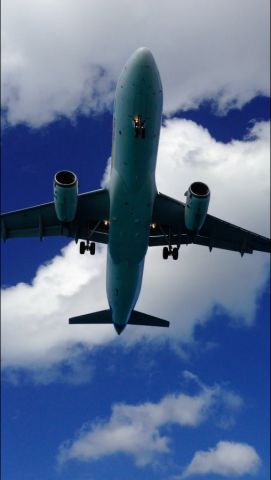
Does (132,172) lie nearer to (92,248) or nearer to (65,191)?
(65,191)

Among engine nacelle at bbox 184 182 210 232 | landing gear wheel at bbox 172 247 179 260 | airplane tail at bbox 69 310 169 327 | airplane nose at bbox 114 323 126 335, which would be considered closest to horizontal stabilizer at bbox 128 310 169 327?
airplane tail at bbox 69 310 169 327

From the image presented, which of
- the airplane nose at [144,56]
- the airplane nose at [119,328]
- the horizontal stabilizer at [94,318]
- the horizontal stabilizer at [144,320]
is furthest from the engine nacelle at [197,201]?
the horizontal stabilizer at [94,318]

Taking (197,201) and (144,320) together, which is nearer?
(197,201)

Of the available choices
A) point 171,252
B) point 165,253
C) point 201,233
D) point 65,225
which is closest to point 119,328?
point 165,253

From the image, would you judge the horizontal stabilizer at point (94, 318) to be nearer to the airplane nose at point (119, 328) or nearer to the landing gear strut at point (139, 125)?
the airplane nose at point (119, 328)

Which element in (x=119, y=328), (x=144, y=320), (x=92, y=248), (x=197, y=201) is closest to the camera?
(x=197, y=201)
